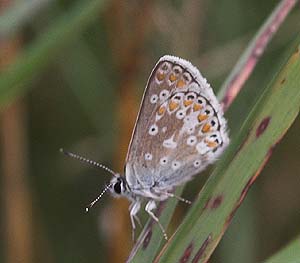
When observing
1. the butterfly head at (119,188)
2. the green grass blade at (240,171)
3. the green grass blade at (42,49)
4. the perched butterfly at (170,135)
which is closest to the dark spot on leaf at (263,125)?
the green grass blade at (240,171)

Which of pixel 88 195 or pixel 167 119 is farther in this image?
pixel 88 195

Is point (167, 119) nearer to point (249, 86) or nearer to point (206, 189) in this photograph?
point (206, 189)

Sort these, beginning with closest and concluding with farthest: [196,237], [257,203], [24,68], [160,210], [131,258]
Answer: [196,237], [131,258], [160,210], [24,68], [257,203]

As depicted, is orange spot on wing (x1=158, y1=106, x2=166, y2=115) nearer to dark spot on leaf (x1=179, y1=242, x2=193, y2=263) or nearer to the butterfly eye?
the butterfly eye

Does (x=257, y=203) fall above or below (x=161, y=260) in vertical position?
below

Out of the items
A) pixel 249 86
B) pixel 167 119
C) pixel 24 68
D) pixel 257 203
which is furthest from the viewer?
pixel 257 203

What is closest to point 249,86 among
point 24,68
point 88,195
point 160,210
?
point 88,195

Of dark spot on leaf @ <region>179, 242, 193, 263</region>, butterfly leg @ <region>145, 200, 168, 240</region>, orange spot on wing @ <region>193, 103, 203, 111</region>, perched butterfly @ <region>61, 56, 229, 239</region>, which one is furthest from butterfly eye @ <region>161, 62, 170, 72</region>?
dark spot on leaf @ <region>179, 242, 193, 263</region>
